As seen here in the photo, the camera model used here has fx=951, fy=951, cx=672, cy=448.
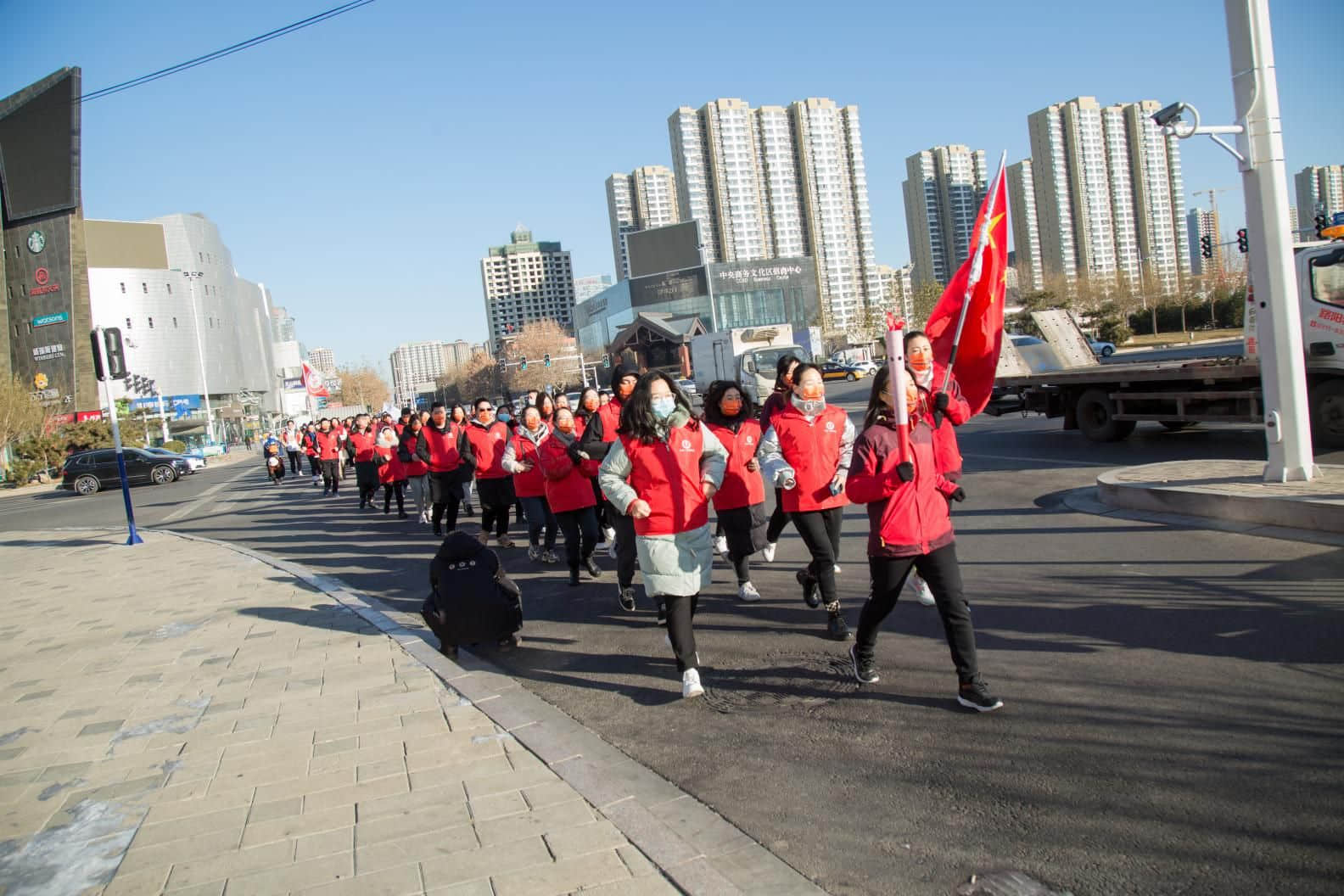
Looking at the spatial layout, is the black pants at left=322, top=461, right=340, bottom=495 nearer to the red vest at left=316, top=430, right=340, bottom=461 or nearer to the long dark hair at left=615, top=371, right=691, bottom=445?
the red vest at left=316, top=430, right=340, bottom=461

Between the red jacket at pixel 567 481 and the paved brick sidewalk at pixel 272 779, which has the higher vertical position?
the red jacket at pixel 567 481

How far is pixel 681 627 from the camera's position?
16.9ft

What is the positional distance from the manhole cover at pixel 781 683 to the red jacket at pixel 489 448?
6.41 meters

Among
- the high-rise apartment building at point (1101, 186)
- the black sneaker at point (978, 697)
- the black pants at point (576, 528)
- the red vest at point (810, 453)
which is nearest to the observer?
the black sneaker at point (978, 697)

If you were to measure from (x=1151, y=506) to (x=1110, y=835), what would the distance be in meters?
6.50

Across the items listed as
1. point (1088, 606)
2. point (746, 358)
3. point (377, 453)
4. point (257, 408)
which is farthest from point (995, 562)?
point (257, 408)

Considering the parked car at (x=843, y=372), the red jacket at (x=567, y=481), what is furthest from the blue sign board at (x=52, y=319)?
the red jacket at (x=567, y=481)

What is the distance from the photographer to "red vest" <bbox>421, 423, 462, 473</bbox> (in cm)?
1281

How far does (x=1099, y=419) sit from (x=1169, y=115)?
258 inches

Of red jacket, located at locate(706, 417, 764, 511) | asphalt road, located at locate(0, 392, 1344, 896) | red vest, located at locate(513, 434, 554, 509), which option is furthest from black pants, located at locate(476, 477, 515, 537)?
red jacket, located at locate(706, 417, 764, 511)

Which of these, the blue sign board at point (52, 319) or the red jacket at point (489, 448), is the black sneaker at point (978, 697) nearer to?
the red jacket at point (489, 448)

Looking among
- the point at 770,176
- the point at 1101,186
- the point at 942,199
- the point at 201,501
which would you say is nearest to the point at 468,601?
the point at 201,501

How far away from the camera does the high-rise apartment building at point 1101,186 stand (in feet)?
302

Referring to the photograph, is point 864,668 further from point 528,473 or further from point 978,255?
point 528,473
